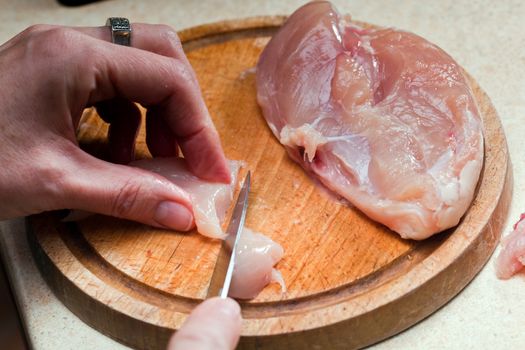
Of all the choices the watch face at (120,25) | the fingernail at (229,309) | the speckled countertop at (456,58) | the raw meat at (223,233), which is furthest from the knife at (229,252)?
the watch face at (120,25)

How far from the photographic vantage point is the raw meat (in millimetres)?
1542

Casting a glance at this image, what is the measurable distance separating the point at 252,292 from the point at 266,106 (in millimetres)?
655

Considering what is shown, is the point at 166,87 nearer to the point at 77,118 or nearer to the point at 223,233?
the point at 77,118

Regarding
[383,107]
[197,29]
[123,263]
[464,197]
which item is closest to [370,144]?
[383,107]

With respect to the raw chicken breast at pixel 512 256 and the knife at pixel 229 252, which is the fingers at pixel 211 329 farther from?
the raw chicken breast at pixel 512 256

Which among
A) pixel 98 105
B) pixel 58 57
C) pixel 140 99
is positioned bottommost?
pixel 98 105

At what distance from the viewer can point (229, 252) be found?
155cm

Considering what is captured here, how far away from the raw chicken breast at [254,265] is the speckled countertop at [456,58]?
0.94ft

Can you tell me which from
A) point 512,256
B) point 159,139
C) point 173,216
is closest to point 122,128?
point 159,139

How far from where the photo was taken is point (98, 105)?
1.87 m

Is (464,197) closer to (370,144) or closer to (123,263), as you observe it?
(370,144)

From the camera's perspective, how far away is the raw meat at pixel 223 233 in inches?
60.7

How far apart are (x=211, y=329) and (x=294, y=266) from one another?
531 mm

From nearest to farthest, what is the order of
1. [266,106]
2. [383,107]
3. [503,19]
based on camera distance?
[383,107] → [266,106] → [503,19]
